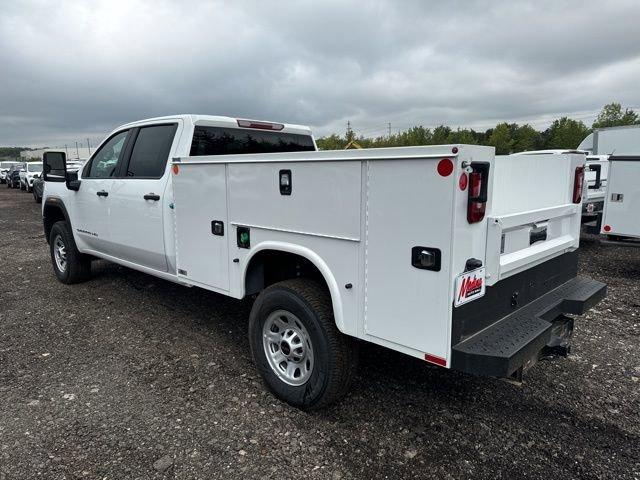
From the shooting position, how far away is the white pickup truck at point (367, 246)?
2.54 m

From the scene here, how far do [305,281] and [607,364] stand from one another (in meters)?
2.77

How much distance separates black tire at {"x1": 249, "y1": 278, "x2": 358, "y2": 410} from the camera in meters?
3.10

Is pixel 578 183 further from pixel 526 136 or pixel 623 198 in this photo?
pixel 526 136

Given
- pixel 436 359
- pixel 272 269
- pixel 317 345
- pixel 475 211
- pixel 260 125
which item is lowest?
pixel 317 345

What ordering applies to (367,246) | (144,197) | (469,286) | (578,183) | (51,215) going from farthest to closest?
(51,215), (144,197), (578,183), (367,246), (469,286)

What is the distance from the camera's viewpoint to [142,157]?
4.96m

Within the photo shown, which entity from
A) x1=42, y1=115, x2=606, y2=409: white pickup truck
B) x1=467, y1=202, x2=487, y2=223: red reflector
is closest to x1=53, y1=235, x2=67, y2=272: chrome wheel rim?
x1=42, y1=115, x2=606, y2=409: white pickup truck

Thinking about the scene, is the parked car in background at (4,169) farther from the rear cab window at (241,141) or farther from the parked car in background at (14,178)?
the rear cab window at (241,141)

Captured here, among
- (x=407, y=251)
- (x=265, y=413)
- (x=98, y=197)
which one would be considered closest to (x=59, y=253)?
(x=98, y=197)

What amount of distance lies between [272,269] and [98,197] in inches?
113

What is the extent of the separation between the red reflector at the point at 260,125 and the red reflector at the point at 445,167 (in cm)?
299

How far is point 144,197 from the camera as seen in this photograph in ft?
15.5

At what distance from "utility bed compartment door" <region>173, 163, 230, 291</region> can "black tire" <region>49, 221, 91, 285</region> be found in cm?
285

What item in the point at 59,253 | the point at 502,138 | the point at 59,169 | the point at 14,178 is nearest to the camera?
the point at 59,169
